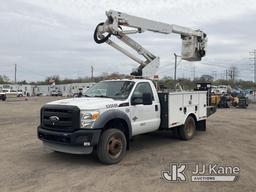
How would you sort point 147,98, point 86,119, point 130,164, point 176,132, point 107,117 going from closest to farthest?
point 86,119 → point 107,117 → point 130,164 → point 147,98 → point 176,132

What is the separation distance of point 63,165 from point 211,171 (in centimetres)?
336

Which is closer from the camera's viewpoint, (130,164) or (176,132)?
(130,164)

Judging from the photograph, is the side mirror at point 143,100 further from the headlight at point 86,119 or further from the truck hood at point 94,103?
the headlight at point 86,119

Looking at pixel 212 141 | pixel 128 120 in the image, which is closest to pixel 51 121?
pixel 128 120

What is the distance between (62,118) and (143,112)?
232 centimetres

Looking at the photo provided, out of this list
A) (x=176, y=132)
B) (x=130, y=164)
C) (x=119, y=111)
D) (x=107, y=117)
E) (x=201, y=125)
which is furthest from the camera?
(x=201, y=125)

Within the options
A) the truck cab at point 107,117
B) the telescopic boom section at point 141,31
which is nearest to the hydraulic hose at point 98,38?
the telescopic boom section at point 141,31

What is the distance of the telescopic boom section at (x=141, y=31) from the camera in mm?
10461

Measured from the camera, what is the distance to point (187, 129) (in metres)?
10.9

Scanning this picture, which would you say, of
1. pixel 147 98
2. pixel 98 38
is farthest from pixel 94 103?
pixel 98 38

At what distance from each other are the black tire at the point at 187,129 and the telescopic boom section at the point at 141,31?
1.96 m

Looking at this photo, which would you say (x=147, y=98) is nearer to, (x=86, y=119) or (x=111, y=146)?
(x=111, y=146)

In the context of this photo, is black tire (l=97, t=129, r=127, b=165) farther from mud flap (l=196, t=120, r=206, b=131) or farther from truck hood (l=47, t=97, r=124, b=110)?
mud flap (l=196, t=120, r=206, b=131)

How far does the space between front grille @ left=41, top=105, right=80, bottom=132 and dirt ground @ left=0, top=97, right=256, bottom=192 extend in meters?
0.88
